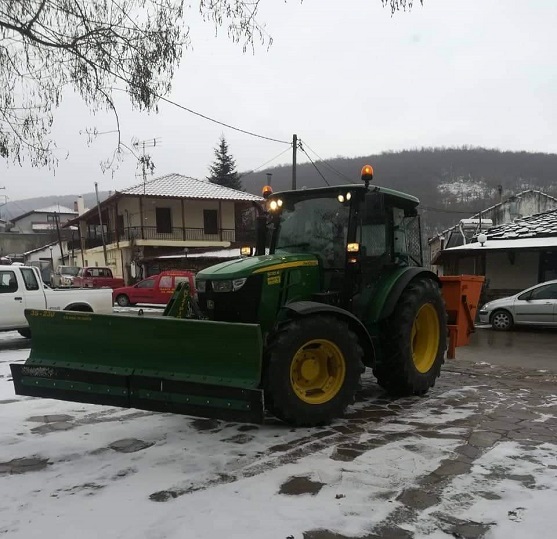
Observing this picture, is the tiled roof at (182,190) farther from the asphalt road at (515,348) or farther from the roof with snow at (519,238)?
the asphalt road at (515,348)

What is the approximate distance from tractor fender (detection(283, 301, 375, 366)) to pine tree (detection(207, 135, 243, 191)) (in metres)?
48.1

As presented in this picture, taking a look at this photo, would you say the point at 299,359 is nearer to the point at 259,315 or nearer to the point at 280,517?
the point at 259,315

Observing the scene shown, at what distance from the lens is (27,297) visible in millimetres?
11148

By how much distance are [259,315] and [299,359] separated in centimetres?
61

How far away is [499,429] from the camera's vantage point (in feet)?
16.7

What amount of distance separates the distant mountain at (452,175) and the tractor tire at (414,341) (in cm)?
2274

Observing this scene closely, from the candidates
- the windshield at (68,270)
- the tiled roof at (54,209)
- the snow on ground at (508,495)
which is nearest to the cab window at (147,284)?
the windshield at (68,270)

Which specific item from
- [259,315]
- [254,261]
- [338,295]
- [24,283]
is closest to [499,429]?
[338,295]

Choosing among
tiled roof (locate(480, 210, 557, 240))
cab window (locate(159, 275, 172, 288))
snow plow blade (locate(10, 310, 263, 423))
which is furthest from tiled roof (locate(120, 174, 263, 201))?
snow plow blade (locate(10, 310, 263, 423))

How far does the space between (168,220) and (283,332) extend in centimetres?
3411

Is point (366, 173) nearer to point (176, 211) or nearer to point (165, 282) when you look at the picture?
point (165, 282)

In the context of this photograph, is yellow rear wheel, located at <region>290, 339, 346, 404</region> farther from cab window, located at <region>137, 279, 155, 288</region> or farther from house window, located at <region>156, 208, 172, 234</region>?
house window, located at <region>156, 208, 172, 234</region>

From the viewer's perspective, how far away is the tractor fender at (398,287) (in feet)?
18.7

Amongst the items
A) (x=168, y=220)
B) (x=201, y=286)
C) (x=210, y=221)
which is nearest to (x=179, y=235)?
(x=168, y=220)
